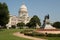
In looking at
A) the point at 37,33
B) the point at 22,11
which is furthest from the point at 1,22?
the point at 22,11

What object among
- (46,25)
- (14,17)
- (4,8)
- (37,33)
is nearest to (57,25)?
(4,8)

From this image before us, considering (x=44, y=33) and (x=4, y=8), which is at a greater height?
(x=4, y=8)

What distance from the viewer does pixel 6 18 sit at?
59.2 metres

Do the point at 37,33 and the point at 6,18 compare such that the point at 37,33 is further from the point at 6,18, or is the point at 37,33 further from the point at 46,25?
the point at 6,18

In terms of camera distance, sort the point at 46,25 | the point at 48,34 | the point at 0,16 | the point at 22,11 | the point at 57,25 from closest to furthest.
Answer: the point at 48,34 → the point at 46,25 → the point at 0,16 → the point at 57,25 → the point at 22,11

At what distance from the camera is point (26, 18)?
558ft

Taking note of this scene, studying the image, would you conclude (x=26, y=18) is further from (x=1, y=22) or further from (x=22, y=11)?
(x=1, y=22)

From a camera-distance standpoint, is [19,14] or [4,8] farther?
[19,14]

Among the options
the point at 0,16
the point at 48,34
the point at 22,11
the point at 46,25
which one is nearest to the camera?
the point at 48,34

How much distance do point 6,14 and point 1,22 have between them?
2913 mm

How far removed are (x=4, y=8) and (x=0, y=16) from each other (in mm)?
3110

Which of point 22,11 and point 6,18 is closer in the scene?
point 6,18

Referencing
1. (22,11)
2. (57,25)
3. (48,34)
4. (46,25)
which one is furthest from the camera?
(22,11)

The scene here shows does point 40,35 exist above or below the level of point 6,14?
below
